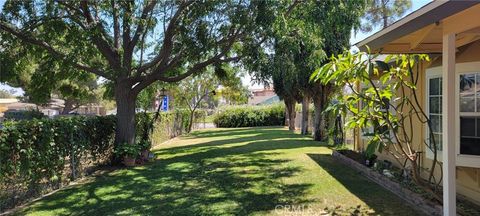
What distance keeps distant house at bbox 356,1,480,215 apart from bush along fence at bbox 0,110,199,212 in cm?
626

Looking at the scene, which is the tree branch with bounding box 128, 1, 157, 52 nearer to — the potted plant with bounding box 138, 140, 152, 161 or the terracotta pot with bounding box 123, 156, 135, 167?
the potted plant with bounding box 138, 140, 152, 161

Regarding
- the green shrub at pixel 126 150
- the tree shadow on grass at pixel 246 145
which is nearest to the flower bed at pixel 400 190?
the tree shadow on grass at pixel 246 145

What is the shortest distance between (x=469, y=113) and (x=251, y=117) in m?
30.6

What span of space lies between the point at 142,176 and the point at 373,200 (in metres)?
5.80

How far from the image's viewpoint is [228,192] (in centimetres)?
792

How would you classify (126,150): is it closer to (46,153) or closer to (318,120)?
(46,153)

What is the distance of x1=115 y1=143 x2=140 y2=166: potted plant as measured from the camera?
12.0 metres

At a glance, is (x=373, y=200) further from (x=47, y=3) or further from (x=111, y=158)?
(x=47, y=3)

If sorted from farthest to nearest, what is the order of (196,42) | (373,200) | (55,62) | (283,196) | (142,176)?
(55,62) → (196,42) → (142,176) → (283,196) → (373,200)

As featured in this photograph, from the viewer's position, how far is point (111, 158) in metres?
12.1

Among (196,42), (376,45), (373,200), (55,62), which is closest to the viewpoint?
(376,45)

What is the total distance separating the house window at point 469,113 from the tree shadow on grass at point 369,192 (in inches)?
59.6

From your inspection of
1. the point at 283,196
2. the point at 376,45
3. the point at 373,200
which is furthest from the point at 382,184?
the point at 376,45

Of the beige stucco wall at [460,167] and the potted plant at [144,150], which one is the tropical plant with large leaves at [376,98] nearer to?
the beige stucco wall at [460,167]
